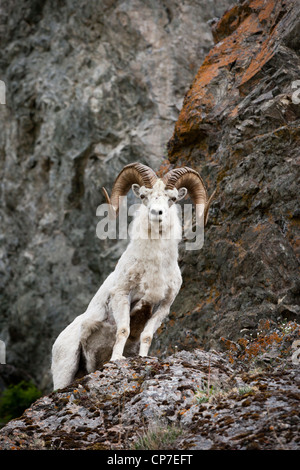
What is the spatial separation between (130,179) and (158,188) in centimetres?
84

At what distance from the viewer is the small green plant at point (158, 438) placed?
678 centimetres

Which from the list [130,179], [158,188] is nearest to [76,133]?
[130,179]

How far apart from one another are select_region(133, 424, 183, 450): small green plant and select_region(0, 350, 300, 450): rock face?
0.01m

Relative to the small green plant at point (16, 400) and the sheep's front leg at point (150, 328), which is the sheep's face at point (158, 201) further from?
the small green plant at point (16, 400)

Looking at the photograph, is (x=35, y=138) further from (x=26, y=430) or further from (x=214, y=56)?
(x=26, y=430)

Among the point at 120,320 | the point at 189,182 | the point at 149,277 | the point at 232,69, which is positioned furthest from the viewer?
the point at 232,69

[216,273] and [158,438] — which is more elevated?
[216,273]

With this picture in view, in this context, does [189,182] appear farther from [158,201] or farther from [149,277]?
[149,277]

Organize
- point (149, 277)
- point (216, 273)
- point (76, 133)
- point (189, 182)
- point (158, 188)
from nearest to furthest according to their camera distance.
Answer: point (149, 277), point (158, 188), point (189, 182), point (216, 273), point (76, 133)

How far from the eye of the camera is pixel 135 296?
401 inches

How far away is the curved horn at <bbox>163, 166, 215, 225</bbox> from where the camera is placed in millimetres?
10914

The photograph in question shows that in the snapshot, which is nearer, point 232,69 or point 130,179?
point 130,179

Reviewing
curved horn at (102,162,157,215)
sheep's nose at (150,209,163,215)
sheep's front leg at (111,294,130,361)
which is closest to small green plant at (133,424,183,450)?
sheep's front leg at (111,294,130,361)
